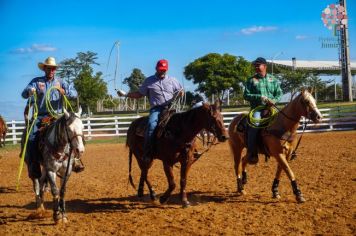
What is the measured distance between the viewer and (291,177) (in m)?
7.96

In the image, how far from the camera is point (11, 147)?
2327 centimetres

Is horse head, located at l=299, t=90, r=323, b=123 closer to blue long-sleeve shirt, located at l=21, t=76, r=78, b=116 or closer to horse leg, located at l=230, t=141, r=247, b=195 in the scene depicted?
horse leg, located at l=230, t=141, r=247, b=195

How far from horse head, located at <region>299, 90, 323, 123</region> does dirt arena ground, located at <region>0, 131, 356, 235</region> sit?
59.3 inches

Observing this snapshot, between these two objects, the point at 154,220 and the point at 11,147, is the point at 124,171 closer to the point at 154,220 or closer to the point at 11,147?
the point at 154,220

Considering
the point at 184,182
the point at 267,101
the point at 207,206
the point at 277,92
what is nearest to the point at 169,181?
the point at 184,182

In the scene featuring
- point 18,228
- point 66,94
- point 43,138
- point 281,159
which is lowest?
point 18,228

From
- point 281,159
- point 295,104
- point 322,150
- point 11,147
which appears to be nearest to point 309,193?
point 281,159

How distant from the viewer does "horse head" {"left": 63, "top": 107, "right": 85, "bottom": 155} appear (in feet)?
21.8

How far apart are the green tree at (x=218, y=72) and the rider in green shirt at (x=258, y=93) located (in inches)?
1576

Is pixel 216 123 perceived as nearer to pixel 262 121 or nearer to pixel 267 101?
pixel 262 121

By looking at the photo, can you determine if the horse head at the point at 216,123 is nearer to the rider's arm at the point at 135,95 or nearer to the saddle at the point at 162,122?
the saddle at the point at 162,122

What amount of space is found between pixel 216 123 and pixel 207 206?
62.6 inches

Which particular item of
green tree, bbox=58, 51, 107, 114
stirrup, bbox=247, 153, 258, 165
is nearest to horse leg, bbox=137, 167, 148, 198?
stirrup, bbox=247, 153, 258, 165

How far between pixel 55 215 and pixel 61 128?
1.41 meters
